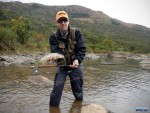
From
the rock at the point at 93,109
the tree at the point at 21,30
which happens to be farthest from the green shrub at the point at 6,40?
the rock at the point at 93,109

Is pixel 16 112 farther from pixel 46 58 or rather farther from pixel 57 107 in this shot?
pixel 46 58

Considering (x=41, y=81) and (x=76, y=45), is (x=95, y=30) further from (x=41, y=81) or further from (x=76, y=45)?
(x=76, y=45)

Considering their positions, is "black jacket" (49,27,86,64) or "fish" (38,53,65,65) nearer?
"fish" (38,53,65,65)

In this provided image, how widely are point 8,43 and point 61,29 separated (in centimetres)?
1531

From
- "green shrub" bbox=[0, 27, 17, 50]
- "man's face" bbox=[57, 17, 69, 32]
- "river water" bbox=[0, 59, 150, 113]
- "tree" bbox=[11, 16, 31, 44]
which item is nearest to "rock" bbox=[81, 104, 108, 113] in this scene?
"river water" bbox=[0, 59, 150, 113]

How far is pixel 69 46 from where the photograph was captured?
576cm

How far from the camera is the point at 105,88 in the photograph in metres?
8.11

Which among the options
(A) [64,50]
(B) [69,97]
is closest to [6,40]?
(B) [69,97]

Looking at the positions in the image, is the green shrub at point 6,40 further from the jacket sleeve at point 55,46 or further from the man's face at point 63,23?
the man's face at point 63,23

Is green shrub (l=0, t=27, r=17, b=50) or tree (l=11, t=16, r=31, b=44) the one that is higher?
tree (l=11, t=16, r=31, b=44)

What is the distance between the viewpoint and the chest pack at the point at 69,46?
5.72 meters

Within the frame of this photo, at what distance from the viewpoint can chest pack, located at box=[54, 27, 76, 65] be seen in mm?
5723

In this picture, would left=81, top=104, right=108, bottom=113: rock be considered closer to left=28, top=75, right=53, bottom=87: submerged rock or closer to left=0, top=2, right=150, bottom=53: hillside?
left=28, top=75, right=53, bottom=87: submerged rock

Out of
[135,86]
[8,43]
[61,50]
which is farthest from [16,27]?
[61,50]
